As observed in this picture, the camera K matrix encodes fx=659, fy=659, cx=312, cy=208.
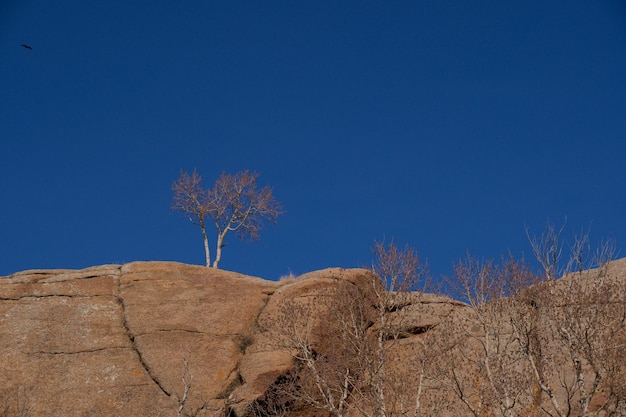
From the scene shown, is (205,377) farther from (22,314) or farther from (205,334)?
(22,314)

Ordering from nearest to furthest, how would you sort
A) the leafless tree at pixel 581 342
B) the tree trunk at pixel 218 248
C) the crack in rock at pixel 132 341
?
the leafless tree at pixel 581 342 → the crack in rock at pixel 132 341 → the tree trunk at pixel 218 248

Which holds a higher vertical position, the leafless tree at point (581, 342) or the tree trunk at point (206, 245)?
the tree trunk at point (206, 245)

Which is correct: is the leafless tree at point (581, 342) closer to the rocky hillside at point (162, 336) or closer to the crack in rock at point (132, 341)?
the rocky hillside at point (162, 336)

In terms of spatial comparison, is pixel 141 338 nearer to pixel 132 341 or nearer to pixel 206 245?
pixel 132 341

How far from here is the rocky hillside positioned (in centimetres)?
2525

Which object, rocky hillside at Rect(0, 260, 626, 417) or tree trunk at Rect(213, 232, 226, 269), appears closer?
rocky hillside at Rect(0, 260, 626, 417)

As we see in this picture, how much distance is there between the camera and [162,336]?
28.1 m

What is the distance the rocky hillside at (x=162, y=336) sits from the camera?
25.2 meters

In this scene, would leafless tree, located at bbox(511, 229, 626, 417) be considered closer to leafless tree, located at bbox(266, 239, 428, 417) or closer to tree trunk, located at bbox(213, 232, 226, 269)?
leafless tree, located at bbox(266, 239, 428, 417)

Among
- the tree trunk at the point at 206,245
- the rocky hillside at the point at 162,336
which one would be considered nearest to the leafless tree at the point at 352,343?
the rocky hillside at the point at 162,336

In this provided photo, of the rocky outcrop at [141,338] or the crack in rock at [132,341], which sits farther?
the crack in rock at [132,341]

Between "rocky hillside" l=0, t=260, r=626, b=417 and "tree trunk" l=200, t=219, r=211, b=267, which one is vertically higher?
"tree trunk" l=200, t=219, r=211, b=267

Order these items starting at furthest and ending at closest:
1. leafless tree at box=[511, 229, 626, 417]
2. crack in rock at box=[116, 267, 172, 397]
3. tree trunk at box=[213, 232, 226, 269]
Answer: tree trunk at box=[213, 232, 226, 269]
crack in rock at box=[116, 267, 172, 397]
leafless tree at box=[511, 229, 626, 417]

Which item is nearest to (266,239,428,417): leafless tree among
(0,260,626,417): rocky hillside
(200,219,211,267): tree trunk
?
(0,260,626,417): rocky hillside
